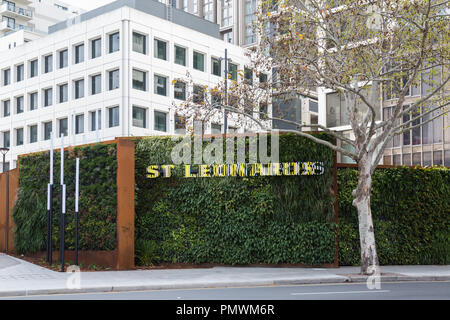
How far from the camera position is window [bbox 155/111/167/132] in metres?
50.5

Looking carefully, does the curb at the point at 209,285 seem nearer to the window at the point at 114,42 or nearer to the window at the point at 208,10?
the window at the point at 114,42

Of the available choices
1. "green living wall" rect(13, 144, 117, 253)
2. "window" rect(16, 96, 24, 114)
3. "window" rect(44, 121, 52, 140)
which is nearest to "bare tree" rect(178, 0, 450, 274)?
"green living wall" rect(13, 144, 117, 253)

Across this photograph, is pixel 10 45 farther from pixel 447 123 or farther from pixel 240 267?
pixel 240 267

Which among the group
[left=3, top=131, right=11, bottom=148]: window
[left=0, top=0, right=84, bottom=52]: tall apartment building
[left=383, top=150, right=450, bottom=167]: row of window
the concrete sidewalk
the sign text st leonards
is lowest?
the concrete sidewalk

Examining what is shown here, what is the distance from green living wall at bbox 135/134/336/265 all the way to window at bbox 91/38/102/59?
33.9 metres

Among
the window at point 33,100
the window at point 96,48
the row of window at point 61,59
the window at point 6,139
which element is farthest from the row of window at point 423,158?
the window at point 6,139

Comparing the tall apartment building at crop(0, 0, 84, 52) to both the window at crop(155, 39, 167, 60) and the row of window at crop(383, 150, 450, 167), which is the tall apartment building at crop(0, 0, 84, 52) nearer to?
the window at crop(155, 39, 167, 60)

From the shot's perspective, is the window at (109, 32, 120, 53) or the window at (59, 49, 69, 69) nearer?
the window at (109, 32, 120, 53)

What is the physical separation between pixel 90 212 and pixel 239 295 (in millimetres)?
7960

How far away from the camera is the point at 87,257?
18.3m

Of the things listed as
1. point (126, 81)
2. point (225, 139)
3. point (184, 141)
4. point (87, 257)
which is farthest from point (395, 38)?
point (126, 81)

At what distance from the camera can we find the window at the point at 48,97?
54.6 metres

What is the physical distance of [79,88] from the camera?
51969 millimetres
